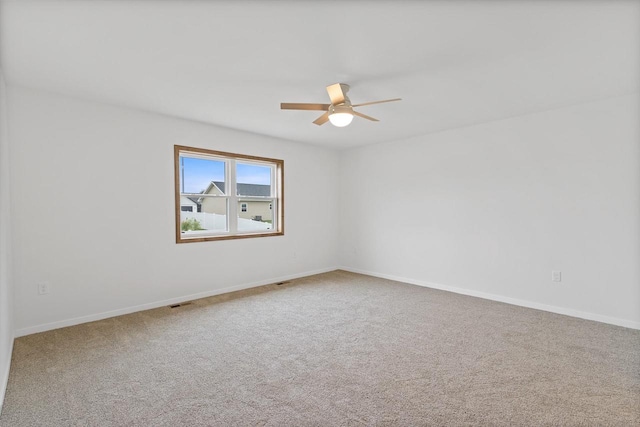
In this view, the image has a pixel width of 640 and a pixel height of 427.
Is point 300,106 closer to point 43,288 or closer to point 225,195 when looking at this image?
point 225,195

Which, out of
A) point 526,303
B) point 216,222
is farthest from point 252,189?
point 526,303

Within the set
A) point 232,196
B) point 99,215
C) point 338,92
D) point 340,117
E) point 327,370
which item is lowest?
point 327,370

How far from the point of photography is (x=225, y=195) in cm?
474

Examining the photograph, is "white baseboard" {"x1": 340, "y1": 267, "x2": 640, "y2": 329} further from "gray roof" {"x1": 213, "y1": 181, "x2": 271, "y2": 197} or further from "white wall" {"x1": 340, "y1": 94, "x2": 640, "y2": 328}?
"gray roof" {"x1": 213, "y1": 181, "x2": 271, "y2": 197}

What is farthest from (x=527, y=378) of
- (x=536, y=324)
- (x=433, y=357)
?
(x=536, y=324)

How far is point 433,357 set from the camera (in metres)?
2.61

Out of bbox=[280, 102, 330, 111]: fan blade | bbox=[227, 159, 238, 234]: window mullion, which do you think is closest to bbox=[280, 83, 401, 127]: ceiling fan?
bbox=[280, 102, 330, 111]: fan blade

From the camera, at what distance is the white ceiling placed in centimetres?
189

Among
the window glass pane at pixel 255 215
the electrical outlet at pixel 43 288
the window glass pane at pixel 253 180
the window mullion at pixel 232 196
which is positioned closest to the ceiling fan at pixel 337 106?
the window mullion at pixel 232 196

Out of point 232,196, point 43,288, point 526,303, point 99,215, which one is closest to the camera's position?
point 43,288

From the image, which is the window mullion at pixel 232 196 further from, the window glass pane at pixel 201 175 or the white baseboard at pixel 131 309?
the white baseboard at pixel 131 309

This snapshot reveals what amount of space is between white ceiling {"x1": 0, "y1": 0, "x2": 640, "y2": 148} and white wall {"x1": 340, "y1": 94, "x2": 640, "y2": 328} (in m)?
0.48

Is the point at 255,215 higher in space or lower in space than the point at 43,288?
higher

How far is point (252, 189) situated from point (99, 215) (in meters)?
2.19
